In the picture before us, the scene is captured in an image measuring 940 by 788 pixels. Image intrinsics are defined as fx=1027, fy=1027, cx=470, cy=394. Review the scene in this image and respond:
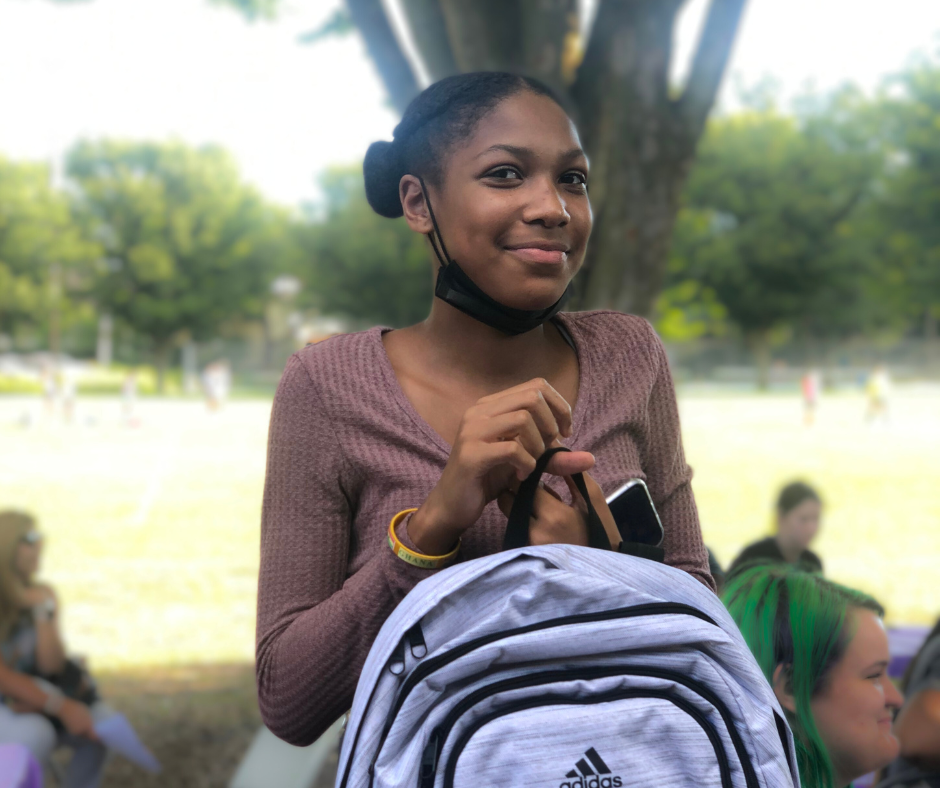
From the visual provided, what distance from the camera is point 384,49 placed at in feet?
16.1

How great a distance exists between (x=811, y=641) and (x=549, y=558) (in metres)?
1.23

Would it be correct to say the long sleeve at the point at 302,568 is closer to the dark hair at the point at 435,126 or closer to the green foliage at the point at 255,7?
the dark hair at the point at 435,126

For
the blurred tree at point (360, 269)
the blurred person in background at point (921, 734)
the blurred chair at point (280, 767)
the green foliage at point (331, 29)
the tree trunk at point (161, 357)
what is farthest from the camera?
the tree trunk at point (161, 357)

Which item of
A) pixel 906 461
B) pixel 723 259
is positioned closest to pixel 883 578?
pixel 906 461

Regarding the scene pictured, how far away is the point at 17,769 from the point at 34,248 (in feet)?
176

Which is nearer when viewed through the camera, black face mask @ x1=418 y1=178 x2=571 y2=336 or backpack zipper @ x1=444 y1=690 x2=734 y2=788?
backpack zipper @ x1=444 y1=690 x2=734 y2=788

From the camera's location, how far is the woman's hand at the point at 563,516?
1.35 meters

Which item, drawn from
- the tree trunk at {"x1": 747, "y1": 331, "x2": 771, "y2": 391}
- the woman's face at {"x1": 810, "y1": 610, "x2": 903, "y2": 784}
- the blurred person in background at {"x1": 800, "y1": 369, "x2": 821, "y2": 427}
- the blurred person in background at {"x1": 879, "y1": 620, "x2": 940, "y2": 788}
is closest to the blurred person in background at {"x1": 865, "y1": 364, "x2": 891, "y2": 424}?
the blurred person in background at {"x1": 800, "y1": 369, "x2": 821, "y2": 427}

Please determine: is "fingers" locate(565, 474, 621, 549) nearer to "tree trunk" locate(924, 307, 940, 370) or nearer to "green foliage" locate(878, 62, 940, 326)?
"green foliage" locate(878, 62, 940, 326)

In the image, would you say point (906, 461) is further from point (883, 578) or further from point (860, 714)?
point (860, 714)

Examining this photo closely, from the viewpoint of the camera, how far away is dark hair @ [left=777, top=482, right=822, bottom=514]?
527cm

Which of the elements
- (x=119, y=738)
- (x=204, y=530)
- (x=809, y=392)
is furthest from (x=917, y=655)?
(x=809, y=392)

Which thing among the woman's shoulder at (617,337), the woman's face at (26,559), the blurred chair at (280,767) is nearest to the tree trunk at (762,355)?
the blurred chair at (280,767)

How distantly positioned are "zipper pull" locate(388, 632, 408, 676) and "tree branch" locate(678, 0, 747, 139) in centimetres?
394
